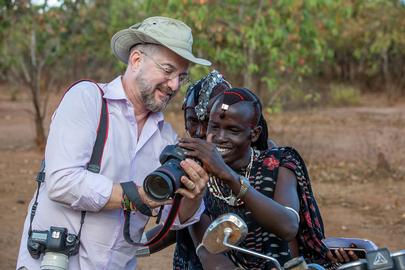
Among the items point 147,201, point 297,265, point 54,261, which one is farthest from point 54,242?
point 297,265

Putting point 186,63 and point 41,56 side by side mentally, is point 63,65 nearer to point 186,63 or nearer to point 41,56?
point 41,56

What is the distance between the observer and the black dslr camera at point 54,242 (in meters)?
3.19

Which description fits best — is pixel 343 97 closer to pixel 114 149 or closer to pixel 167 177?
pixel 114 149

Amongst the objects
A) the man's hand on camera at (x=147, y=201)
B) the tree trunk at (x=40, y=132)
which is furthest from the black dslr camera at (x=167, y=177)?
the tree trunk at (x=40, y=132)

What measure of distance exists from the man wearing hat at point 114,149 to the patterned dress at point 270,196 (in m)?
0.13

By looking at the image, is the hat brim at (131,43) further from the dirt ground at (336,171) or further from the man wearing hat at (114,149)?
the dirt ground at (336,171)

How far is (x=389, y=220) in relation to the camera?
887 centimetres

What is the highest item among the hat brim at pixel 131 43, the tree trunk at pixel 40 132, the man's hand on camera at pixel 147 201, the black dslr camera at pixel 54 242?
the hat brim at pixel 131 43

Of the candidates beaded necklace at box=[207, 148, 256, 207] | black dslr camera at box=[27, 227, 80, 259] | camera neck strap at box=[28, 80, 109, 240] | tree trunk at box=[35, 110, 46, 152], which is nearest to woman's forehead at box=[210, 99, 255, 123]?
beaded necklace at box=[207, 148, 256, 207]

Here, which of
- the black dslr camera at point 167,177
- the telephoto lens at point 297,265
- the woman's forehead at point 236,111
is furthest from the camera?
the woman's forehead at point 236,111

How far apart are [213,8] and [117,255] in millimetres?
7842

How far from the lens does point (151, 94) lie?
11.1 ft

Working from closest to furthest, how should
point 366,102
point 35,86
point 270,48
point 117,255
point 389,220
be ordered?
point 117,255 → point 389,220 → point 270,48 → point 35,86 → point 366,102

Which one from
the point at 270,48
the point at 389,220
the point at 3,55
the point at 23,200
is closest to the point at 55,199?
the point at 389,220
